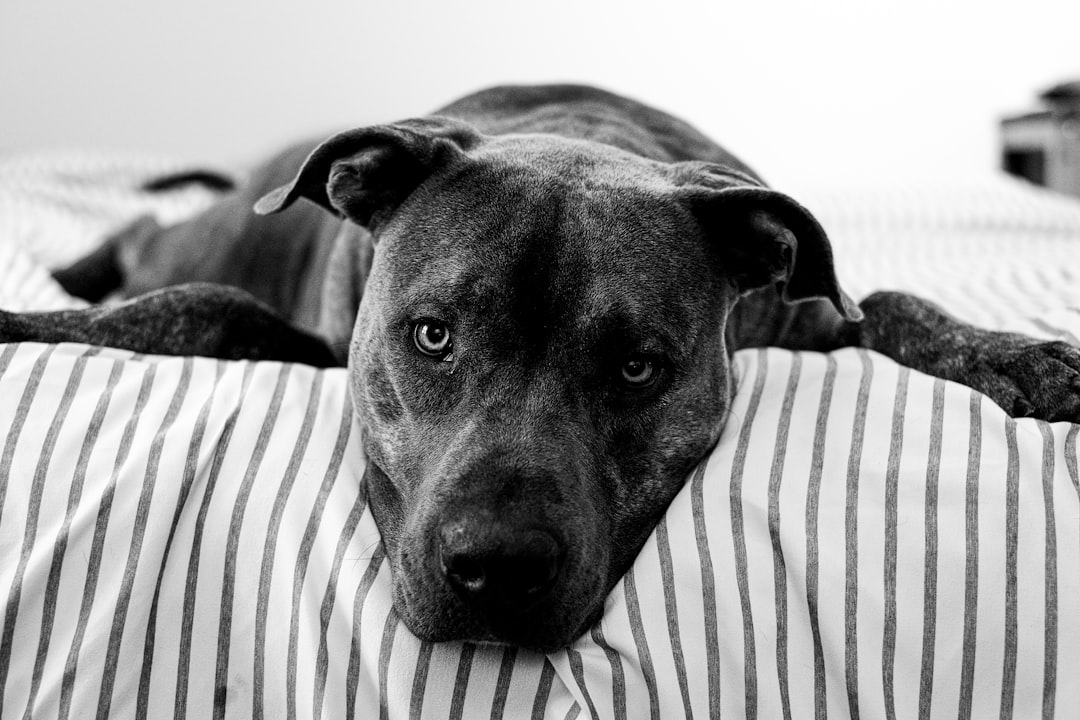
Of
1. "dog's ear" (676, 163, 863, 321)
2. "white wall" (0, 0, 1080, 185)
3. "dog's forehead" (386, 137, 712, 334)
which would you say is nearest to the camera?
"dog's forehead" (386, 137, 712, 334)

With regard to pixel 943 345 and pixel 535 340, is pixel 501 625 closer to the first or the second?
pixel 535 340

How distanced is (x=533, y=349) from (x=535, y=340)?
0.05 feet

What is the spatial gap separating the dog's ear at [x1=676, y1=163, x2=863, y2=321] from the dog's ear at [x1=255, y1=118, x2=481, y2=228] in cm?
49

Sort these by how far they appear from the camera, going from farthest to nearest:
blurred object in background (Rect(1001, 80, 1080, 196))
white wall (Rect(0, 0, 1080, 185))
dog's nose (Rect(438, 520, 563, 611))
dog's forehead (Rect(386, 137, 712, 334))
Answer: white wall (Rect(0, 0, 1080, 185)) < blurred object in background (Rect(1001, 80, 1080, 196)) < dog's forehead (Rect(386, 137, 712, 334)) < dog's nose (Rect(438, 520, 563, 611))

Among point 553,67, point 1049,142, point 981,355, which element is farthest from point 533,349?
point 1049,142

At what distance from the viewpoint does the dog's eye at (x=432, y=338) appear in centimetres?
169

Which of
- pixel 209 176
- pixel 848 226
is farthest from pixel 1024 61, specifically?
pixel 209 176

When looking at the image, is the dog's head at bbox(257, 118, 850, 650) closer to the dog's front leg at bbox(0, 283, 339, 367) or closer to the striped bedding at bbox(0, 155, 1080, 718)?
the striped bedding at bbox(0, 155, 1080, 718)

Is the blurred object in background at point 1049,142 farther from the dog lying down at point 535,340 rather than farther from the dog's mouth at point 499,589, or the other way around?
the dog's mouth at point 499,589

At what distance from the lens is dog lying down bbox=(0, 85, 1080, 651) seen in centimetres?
144

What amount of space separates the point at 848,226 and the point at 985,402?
2.70 m

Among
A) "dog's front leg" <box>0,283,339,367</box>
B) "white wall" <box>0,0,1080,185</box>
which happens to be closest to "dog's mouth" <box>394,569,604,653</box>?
"dog's front leg" <box>0,283,339,367</box>

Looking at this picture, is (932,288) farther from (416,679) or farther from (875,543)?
(416,679)


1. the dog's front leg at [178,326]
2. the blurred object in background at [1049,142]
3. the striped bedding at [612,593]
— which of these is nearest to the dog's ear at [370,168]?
the dog's front leg at [178,326]
